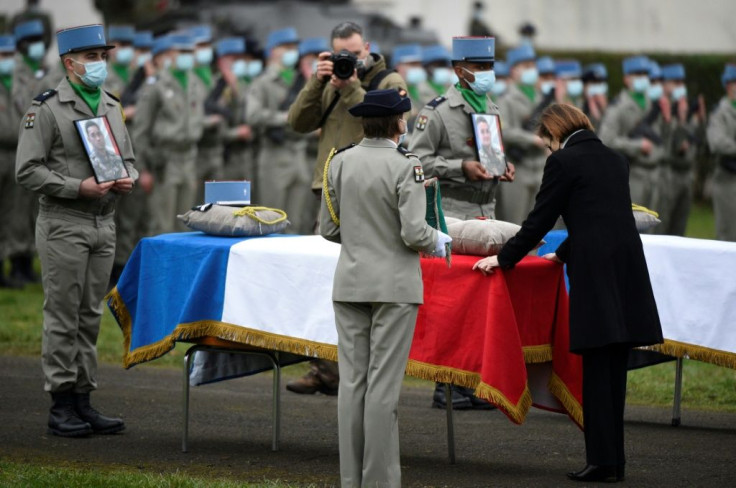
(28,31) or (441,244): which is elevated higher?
(28,31)

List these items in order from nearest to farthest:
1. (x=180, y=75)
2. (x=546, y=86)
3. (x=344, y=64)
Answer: (x=344, y=64)
(x=180, y=75)
(x=546, y=86)

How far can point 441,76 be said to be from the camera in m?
17.8

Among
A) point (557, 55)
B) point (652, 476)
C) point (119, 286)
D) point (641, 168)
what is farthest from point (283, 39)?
point (557, 55)

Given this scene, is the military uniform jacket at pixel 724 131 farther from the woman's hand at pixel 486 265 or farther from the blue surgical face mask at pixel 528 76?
the woman's hand at pixel 486 265

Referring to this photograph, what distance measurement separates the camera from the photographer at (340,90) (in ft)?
30.0

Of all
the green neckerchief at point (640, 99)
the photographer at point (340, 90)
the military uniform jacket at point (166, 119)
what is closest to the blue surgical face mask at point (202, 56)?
the military uniform jacket at point (166, 119)

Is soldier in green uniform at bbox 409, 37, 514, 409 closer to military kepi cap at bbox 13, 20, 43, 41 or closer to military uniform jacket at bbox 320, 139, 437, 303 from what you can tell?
military uniform jacket at bbox 320, 139, 437, 303

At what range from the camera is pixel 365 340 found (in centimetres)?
679

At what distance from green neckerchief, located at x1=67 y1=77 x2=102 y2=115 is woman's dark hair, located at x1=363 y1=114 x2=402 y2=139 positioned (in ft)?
7.65

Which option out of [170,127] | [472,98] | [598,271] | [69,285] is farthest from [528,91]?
[598,271]

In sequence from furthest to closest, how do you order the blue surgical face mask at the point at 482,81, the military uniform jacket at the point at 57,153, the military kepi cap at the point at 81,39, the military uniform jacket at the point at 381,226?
the blue surgical face mask at the point at 482,81
the military kepi cap at the point at 81,39
the military uniform jacket at the point at 57,153
the military uniform jacket at the point at 381,226

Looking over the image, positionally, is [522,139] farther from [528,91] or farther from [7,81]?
[7,81]

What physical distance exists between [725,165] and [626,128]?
7.47 ft

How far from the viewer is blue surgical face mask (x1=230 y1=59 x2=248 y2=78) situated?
18.9 meters
